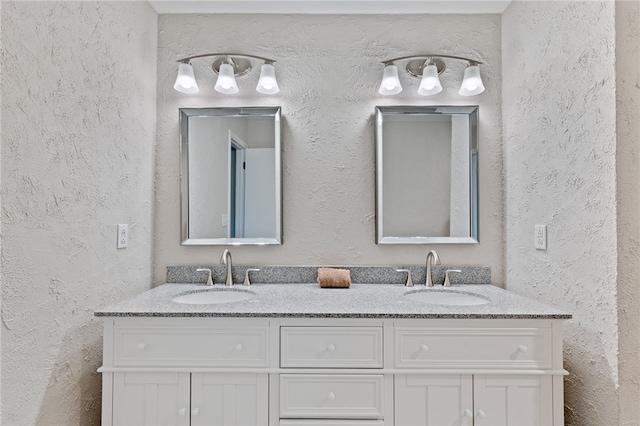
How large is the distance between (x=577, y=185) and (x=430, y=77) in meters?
0.86

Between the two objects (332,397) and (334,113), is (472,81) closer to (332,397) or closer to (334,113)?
(334,113)

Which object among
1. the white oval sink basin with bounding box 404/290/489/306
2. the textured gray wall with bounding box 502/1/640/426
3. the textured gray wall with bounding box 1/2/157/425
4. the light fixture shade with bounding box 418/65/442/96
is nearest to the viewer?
the textured gray wall with bounding box 1/2/157/425

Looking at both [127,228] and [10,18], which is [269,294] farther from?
[10,18]

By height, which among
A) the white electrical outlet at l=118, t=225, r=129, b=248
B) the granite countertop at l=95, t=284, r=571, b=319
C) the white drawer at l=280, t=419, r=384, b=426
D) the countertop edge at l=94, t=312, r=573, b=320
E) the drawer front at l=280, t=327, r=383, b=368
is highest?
the white electrical outlet at l=118, t=225, r=129, b=248

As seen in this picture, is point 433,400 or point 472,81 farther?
point 472,81

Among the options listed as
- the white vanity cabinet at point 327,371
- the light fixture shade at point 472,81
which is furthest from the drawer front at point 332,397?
the light fixture shade at point 472,81

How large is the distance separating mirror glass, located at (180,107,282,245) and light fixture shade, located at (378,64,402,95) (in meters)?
0.60

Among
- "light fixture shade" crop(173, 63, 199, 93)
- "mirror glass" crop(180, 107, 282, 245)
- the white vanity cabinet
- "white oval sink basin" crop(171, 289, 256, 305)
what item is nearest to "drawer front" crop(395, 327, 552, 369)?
the white vanity cabinet

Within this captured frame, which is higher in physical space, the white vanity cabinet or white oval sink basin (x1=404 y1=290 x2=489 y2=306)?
white oval sink basin (x1=404 y1=290 x2=489 y2=306)

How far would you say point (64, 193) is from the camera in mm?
1252

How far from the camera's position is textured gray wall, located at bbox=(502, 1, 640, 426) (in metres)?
1.16

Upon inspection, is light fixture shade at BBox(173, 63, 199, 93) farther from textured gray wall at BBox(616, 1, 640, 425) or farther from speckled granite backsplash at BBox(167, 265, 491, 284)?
textured gray wall at BBox(616, 1, 640, 425)

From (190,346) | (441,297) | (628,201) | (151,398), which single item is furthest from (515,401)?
(151,398)

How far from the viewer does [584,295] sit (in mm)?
1294
